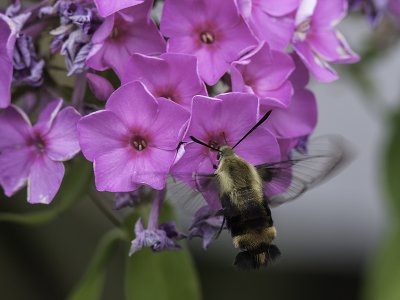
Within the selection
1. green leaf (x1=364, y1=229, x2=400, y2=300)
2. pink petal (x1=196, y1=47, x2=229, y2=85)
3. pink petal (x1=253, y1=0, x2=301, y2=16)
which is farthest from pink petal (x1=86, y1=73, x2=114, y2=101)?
green leaf (x1=364, y1=229, x2=400, y2=300)

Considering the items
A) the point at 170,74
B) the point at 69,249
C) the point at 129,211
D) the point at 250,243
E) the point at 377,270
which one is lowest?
the point at 69,249

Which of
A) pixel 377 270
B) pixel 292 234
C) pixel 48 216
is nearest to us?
pixel 48 216

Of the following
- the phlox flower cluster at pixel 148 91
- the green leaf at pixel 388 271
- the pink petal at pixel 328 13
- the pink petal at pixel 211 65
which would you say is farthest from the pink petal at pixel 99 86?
the green leaf at pixel 388 271

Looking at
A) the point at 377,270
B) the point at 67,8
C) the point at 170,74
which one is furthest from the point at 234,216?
the point at 377,270

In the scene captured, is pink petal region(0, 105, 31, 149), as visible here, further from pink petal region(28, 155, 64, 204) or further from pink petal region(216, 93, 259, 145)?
pink petal region(216, 93, 259, 145)

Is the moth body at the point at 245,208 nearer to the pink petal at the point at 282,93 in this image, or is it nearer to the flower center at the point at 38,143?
the pink petal at the point at 282,93

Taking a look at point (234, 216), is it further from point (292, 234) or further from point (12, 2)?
point (292, 234)

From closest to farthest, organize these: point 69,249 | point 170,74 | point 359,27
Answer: point 170,74 < point 359,27 < point 69,249
